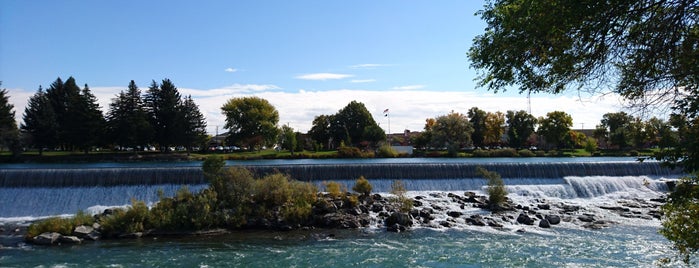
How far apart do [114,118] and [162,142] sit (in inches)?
208

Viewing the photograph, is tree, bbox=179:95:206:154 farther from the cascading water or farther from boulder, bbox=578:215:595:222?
boulder, bbox=578:215:595:222

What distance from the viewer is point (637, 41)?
6082 mm

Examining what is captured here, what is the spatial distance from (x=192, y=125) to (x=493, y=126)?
43164mm

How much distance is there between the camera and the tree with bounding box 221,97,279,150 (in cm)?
6819

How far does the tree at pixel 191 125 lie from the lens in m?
53.9

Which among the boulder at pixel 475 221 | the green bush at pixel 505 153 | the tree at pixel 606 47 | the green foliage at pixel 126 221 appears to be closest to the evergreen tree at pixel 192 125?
the green bush at pixel 505 153

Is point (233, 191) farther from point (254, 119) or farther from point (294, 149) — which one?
point (254, 119)

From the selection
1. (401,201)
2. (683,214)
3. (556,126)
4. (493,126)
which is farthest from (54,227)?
(493,126)

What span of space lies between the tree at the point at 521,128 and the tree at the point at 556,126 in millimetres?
4411

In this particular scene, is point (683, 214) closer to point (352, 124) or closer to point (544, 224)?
point (544, 224)

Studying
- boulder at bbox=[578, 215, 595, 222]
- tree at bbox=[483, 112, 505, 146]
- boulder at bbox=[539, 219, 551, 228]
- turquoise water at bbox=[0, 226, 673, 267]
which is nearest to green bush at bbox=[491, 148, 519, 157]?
tree at bbox=[483, 112, 505, 146]

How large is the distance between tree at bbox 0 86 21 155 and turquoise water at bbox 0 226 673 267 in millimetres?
40395

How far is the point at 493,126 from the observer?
74.0 meters

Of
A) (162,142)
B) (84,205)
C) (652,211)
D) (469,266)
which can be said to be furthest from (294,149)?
(469,266)
